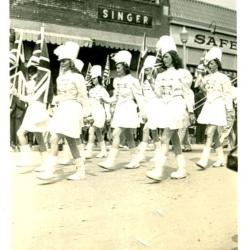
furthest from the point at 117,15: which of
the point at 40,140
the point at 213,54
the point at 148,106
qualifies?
the point at 40,140

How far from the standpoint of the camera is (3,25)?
308 centimetres

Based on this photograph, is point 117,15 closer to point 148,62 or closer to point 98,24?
point 148,62

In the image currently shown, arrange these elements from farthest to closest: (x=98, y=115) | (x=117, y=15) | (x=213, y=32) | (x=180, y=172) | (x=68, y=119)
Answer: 1. (x=98, y=115)
2. (x=117, y=15)
3. (x=180, y=172)
4. (x=68, y=119)
5. (x=213, y=32)

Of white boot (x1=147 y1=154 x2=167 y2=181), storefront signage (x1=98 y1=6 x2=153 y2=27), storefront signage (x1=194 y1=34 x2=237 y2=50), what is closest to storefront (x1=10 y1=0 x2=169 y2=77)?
storefront signage (x1=98 y1=6 x2=153 y2=27)

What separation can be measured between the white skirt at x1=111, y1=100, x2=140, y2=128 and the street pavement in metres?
0.63

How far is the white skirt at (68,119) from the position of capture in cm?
422

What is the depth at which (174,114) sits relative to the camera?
424 centimetres

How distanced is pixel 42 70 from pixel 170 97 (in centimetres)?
111

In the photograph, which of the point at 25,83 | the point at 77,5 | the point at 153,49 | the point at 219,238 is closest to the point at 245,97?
the point at 219,238

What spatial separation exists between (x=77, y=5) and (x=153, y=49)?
5.68ft

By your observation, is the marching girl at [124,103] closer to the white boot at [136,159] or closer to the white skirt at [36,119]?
the white boot at [136,159]

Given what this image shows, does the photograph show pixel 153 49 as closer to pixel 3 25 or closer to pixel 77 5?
pixel 77 5

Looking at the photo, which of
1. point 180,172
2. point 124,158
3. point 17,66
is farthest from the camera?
point 124,158

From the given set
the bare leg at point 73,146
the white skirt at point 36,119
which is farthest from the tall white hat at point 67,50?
the bare leg at point 73,146
